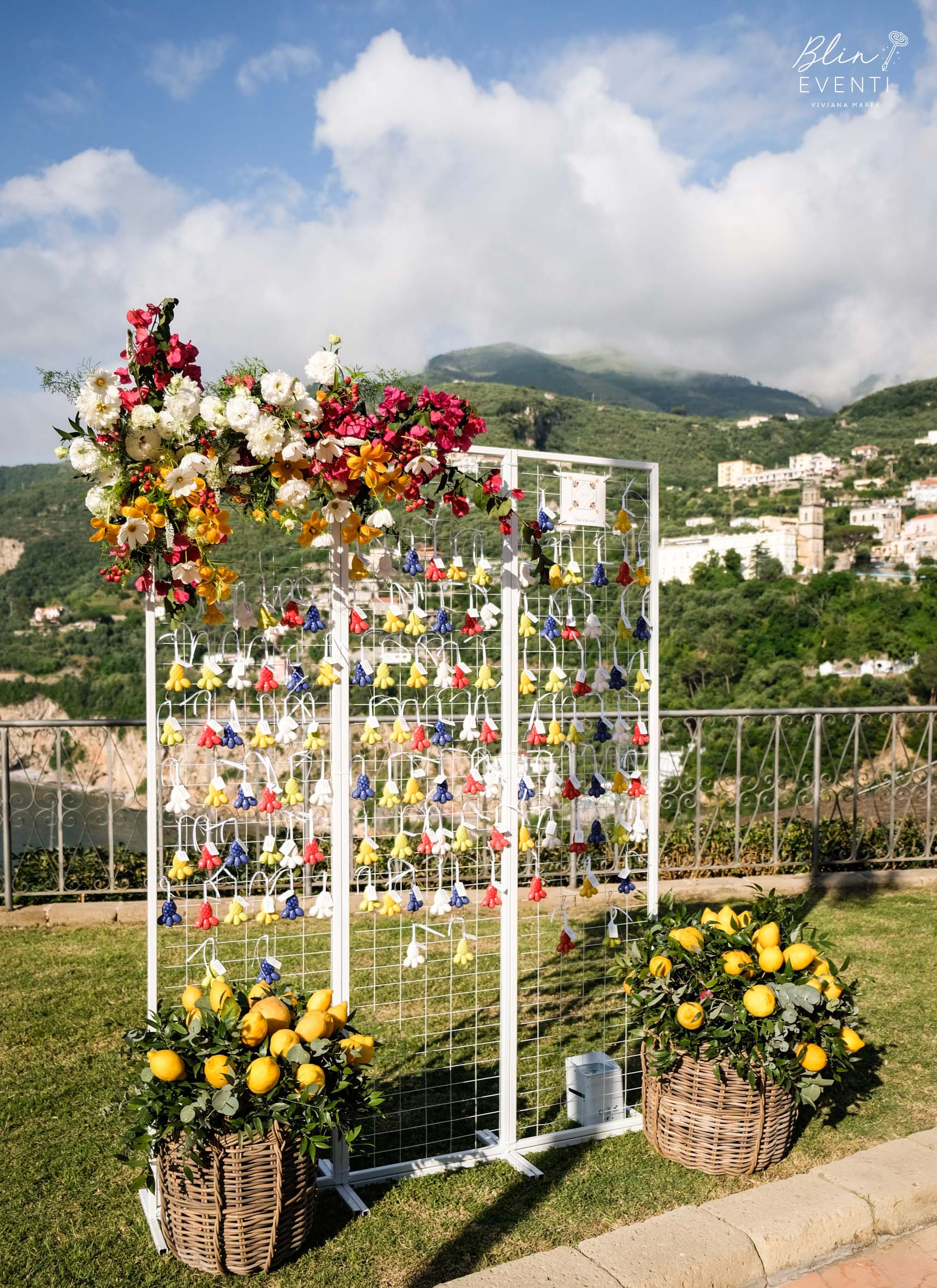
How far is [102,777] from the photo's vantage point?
6020 millimetres

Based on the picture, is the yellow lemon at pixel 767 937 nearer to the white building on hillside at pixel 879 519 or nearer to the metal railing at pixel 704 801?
the metal railing at pixel 704 801

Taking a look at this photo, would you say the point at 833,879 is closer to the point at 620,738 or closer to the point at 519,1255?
the point at 620,738

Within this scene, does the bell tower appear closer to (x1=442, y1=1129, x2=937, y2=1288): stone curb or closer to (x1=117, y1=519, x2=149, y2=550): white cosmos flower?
(x1=442, y1=1129, x2=937, y2=1288): stone curb

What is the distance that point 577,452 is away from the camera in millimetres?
14000

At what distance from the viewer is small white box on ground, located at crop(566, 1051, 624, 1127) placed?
3.19m

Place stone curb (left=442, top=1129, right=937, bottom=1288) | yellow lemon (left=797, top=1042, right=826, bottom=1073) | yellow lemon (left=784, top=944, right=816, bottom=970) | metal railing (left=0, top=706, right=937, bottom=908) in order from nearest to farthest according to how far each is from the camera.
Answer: stone curb (left=442, top=1129, right=937, bottom=1288) → yellow lemon (left=797, top=1042, right=826, bottom=1073) → yellow lemon (left=784, top=944, right=816, bottom=970) → metal railing (left=0, top=706, right=937, bottom=908)

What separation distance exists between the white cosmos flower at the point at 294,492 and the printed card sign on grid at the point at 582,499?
938 millimetres

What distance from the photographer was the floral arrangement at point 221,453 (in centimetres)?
239

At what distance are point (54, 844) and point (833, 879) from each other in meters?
4.89

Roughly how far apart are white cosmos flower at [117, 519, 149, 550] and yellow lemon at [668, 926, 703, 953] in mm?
1974

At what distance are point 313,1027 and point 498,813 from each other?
2.88ft

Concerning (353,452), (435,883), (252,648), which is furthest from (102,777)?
(353,452)

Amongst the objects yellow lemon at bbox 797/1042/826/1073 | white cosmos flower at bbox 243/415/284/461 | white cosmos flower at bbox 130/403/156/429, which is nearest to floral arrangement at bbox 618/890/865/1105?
yellow lemon at bbox 797/1042/826/1073

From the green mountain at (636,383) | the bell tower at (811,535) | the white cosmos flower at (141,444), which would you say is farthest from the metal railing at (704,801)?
the green mountain at (636,383)
